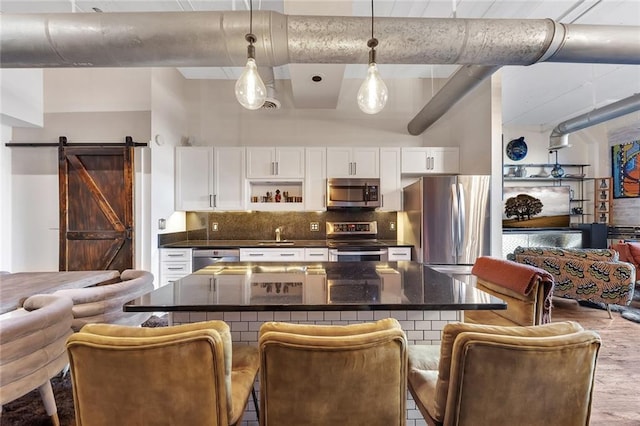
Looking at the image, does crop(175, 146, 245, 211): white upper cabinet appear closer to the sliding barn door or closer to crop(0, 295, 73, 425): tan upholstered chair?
the sliding barn door

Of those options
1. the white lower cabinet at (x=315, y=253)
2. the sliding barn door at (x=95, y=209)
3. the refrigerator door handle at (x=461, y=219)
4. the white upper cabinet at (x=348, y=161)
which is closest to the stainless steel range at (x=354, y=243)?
the white lower cabinet at (x=315, y=253)

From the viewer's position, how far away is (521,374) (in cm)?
90

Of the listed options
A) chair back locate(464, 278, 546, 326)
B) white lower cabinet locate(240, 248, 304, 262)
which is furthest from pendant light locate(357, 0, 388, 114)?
white lower cabinet locate(240, 248, 304, 262)

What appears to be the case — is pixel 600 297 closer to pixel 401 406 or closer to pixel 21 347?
pixel 401 406

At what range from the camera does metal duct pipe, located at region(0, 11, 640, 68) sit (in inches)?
79.7

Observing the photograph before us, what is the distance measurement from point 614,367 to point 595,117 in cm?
443

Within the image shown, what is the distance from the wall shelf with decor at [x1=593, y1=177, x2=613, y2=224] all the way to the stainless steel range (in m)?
5.90

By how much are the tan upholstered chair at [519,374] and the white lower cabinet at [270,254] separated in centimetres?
298

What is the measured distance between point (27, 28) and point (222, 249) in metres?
2.66

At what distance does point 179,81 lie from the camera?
4.21m

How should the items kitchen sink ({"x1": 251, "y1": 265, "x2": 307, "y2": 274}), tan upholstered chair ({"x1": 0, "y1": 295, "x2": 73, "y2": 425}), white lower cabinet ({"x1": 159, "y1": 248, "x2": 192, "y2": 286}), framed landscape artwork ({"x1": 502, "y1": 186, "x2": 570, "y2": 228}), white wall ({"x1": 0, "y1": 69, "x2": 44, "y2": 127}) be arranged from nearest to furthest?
1. tan upholstered chair ({"x1": 0, "y1": 295, "x2": 73, "y2": 425})
2. kitchen sink ({"x1": 251, "y1": 265, "x2": 307, "y2": 274})
3. white wall ({"x1": 0, "y1": 69, "x2": 44, "y2": 127})
4. white lower cabinet ({"x1": 159, "y1": 248, "x2": 192, "y2": 286})
5. framed landscape artwork ({"x1": 502, "y1": 186, "x2": 570, "y2": 228})

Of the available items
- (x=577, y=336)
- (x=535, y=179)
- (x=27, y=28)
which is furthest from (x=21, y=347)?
(x=535, y=179)

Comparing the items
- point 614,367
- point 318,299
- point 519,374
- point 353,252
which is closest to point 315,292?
point 318,299

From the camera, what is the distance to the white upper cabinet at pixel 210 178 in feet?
13.5
